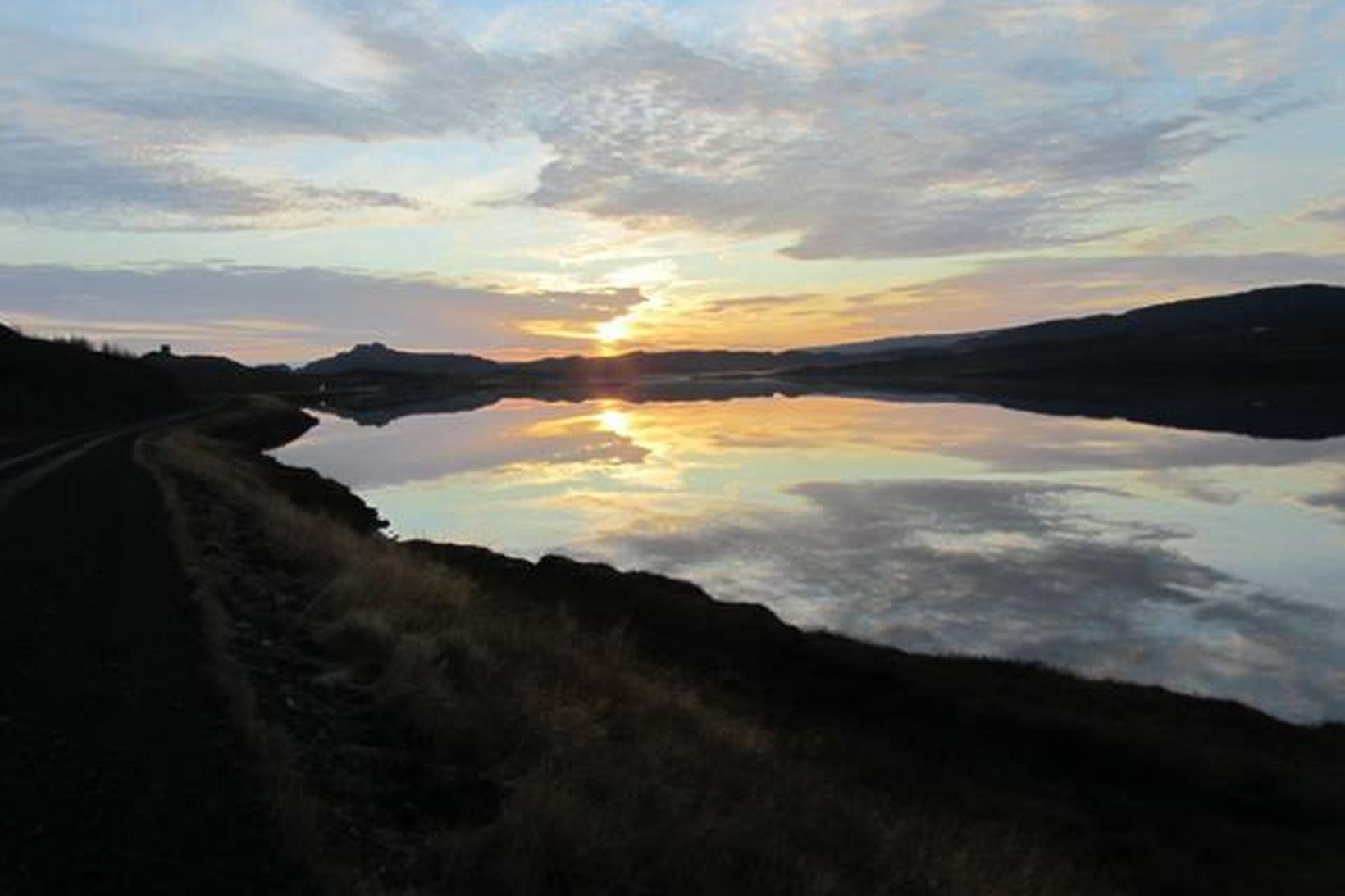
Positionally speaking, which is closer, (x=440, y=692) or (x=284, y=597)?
(x=440, y=692)

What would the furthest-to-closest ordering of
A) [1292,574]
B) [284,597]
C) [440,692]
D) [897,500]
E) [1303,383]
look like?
[1303,383], [897,500], [1292,574], [284,597], [440,692]

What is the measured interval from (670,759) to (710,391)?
160 meters

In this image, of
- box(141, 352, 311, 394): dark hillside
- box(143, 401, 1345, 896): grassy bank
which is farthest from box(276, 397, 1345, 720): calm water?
box(141, 352, 311, 394): dark hillside

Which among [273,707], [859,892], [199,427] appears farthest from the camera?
[199,427]

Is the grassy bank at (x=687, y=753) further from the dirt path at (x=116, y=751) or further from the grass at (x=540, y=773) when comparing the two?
the dirt path at (x=116, y=751)

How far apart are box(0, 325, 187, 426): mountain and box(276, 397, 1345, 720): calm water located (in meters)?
10.6

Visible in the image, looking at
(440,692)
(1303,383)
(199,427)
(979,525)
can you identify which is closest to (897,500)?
(979,525)

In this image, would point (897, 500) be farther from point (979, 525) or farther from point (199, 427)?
point (199, 427)

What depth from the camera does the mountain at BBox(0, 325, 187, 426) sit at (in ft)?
158

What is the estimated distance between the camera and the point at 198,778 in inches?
260

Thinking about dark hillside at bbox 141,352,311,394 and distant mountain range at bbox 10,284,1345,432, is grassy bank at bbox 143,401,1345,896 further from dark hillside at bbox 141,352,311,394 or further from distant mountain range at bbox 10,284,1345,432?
dark hillside at bbox 141,352,311,394

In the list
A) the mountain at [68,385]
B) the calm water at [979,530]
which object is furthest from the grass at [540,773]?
the mountain at [68,385]

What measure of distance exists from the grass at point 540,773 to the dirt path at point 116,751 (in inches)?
15.9

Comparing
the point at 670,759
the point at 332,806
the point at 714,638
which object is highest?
the point at 332,806
